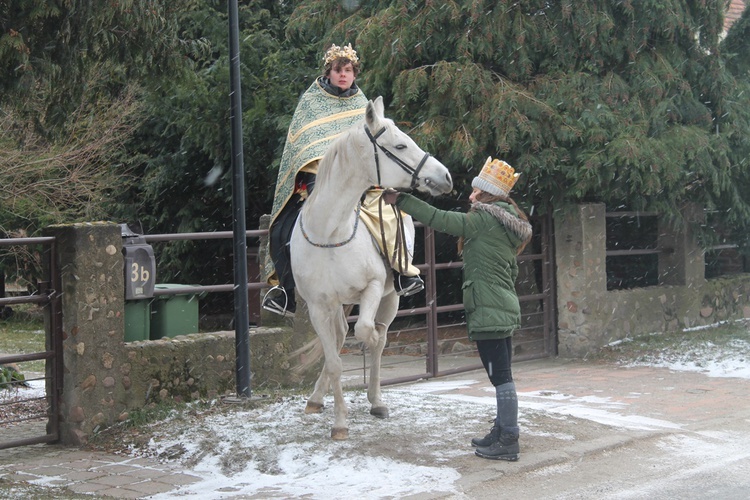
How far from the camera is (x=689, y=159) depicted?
1166 cm

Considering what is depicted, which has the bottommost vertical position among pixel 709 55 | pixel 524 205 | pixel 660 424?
pixel 660 424

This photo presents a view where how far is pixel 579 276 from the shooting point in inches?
471

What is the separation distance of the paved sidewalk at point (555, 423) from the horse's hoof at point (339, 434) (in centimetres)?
86

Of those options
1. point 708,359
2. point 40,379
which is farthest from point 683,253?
point 40,379

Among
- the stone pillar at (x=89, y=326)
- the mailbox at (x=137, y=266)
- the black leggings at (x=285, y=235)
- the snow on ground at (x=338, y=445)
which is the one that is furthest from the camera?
the mailbox at (x=137, y=266)

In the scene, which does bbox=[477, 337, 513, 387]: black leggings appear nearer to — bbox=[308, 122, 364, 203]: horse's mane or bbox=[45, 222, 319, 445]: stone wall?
bbox=[308, 122, 364, 203]: horse's mane

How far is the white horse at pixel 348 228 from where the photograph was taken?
636cm

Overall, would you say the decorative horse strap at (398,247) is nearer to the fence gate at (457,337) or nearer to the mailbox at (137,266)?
the mailbox at (137,266)

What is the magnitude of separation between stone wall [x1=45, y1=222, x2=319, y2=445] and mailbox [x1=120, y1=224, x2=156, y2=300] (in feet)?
0.40

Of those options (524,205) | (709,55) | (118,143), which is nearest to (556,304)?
(524,205)

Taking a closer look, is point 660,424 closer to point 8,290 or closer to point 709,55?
point 709,55

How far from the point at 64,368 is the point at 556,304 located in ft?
22.1

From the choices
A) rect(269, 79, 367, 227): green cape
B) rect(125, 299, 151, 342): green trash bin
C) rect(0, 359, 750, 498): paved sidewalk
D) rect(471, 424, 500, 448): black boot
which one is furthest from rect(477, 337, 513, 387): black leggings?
rect(125, 299, 151, 342): green trash bin

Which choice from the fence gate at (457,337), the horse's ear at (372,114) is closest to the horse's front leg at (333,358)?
the horse's ear at (372,114)
